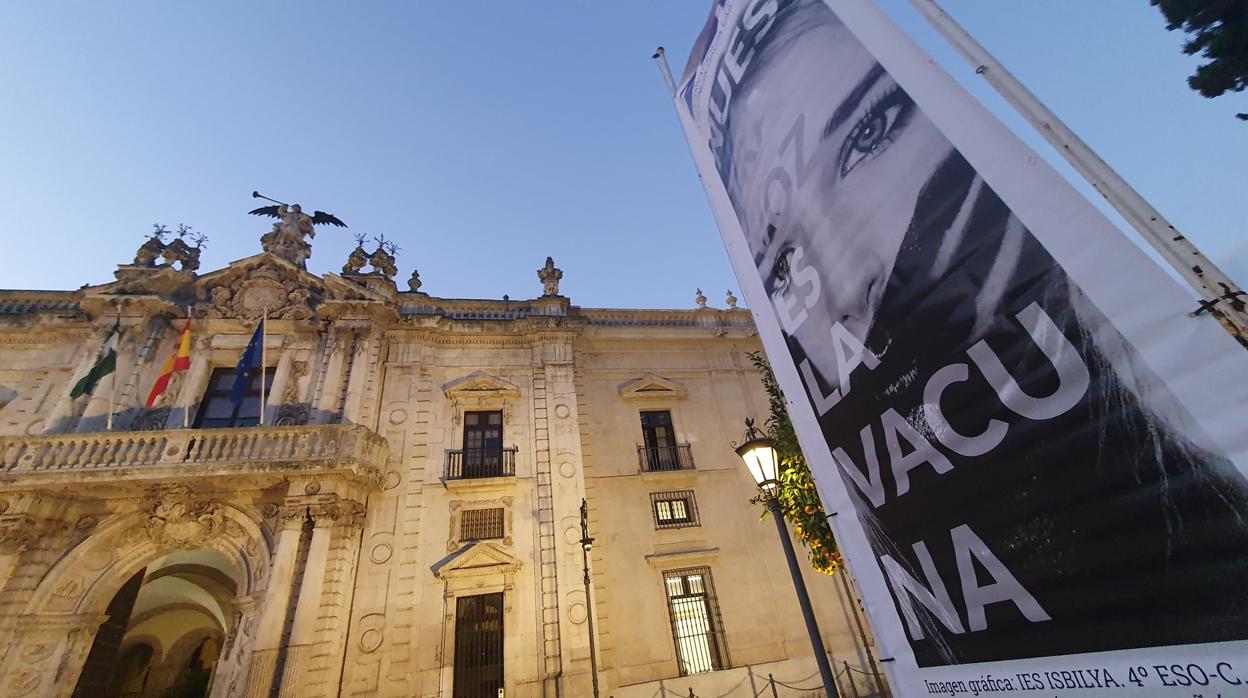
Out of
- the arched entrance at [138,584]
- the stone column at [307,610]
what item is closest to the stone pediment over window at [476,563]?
the stone column at [307,610]

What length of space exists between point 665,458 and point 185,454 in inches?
459

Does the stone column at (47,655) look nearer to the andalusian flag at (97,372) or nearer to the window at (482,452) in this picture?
the andalusian flag at (97,372)

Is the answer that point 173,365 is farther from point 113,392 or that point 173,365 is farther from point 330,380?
point 330,380

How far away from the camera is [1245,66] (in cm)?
555

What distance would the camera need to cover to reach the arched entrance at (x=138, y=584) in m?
9.91

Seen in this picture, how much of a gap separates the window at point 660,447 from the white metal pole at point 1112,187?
12.8 m

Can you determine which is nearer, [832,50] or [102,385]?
[832,50]

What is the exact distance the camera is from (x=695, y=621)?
12.7 meters

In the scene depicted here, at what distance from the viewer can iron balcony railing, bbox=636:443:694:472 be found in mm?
14773

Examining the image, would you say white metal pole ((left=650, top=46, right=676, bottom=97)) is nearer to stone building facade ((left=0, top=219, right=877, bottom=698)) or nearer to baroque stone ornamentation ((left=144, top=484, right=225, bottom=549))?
stone building facade ((left=0, top=219, right=877, bottom=698))

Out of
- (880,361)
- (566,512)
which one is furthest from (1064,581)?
(566,512)

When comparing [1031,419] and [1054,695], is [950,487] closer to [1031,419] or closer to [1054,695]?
[1031,419]

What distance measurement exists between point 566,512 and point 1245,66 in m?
13.3

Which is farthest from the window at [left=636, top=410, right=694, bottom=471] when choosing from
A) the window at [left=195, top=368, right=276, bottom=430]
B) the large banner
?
the large banner
